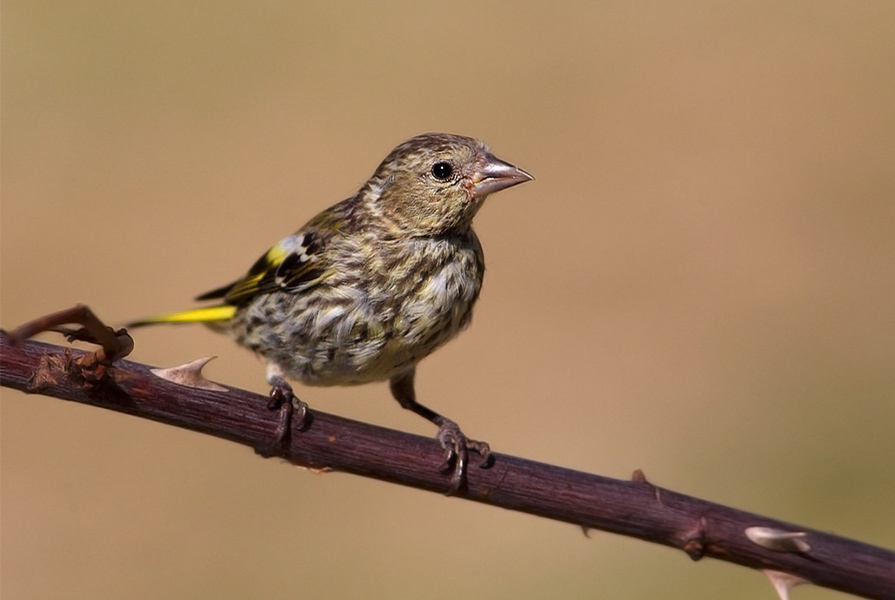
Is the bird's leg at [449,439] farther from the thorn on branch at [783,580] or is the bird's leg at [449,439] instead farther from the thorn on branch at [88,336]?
the thorn on branch at [88,336]

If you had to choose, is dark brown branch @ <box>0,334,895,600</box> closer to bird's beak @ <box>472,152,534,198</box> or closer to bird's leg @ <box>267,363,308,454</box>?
bird's leg @ <box>267,363,308,454</box>

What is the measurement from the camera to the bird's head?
422cm

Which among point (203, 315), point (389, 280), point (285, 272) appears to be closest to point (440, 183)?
point (389, 280)

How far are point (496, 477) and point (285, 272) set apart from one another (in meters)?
2.07

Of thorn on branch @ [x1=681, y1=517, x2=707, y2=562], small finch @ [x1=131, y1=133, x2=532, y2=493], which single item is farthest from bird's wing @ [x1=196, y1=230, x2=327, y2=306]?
thorn on branch @ [x1=681, y1=517, x2=707, y2=562]

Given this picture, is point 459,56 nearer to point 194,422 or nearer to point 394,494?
point 394,494

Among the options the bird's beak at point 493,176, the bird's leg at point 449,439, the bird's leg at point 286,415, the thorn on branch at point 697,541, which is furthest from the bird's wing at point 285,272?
the thorn on branch at point 697,541

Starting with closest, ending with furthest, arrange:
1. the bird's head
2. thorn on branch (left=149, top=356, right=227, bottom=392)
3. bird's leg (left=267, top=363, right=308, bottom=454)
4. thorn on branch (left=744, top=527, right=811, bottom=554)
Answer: thorn on branch (left=744, top=527, right=811, bottom=554) < thorn on branch (left=149, top=356, right=227, bottom=392) < bird's leg (left=267, top=363, right=308, bottom=454) < the bird's head

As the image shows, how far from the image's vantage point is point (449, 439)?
12.0 feet

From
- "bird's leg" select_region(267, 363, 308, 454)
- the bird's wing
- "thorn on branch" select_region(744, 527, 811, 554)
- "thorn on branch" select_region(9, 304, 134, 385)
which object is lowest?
"thorn on branch" select_region(9, 304, 134, 385)

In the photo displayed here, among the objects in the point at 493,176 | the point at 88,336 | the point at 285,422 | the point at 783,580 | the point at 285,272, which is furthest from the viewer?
the point at 285,272

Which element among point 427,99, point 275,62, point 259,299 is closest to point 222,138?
point 275,62

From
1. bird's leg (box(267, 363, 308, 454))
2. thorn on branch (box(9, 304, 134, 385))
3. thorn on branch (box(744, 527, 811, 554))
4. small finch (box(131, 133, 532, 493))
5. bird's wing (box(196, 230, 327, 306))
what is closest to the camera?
thorn on branch (box(9, 304, 134, 385))

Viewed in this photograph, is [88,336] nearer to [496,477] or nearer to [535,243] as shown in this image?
[496,477]
